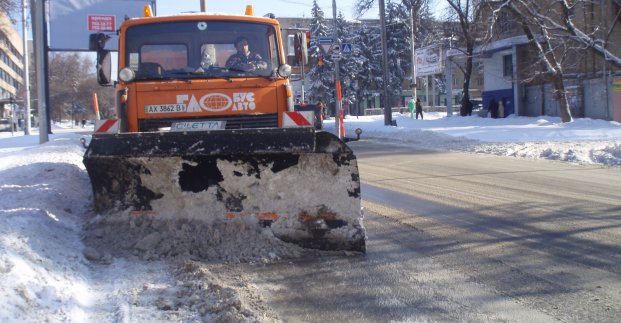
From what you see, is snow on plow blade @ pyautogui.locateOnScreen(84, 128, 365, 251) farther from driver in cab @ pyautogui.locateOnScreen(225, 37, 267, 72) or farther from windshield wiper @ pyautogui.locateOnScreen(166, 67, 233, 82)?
driver in cab @ pyautogui.locateOnScreen(225, 37, 267, 72)

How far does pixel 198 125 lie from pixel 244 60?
1038 millimetres

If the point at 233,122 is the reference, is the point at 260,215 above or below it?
below

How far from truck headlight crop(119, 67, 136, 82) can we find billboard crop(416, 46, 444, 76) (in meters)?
36.3

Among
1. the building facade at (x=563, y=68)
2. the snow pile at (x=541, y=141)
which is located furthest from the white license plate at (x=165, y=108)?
the building facade at (x=563, y=68)

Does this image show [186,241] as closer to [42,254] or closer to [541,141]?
[42,254]

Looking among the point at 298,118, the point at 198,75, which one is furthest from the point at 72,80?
the point at 298,118

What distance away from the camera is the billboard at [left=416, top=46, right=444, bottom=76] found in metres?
41.6

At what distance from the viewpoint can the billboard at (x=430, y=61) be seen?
41.6 meters

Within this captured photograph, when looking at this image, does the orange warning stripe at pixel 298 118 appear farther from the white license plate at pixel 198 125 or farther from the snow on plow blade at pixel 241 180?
the snow on plow blade at pixel 241 180

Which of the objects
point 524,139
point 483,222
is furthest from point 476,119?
point 483,222

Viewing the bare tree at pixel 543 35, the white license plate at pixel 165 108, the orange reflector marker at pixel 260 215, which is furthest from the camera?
the bare tree at pixel 543 35

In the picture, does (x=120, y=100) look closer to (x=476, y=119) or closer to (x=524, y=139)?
(x=524, y=139)

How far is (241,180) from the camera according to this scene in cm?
584

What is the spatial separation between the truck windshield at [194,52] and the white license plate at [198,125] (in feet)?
2.00
